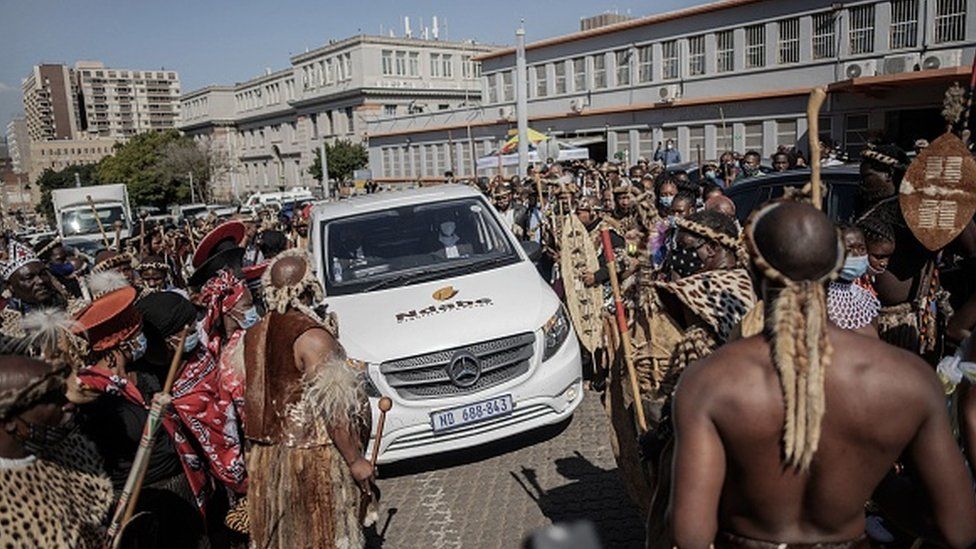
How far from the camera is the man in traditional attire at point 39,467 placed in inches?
89.4

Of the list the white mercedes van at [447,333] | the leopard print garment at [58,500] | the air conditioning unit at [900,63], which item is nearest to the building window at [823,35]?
the air conditioning unit at [900,63]

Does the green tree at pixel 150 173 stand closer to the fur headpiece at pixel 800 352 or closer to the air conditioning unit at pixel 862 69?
the air conditioning unit at pixel 862 69

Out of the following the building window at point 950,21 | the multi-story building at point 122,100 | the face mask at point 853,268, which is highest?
the multi-story building at point 122,100

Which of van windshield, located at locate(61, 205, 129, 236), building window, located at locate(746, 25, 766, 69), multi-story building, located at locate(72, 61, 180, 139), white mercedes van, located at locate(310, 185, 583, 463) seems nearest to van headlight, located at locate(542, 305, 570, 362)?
white mercedes van, located at locate(310, 185, 583, 463)

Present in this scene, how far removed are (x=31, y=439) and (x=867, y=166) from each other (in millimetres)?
5058

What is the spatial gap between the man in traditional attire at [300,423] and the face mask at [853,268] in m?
2.54

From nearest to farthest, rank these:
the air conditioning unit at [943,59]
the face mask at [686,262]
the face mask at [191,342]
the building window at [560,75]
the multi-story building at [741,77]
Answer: the face mask at [686,262], the face mask at [191,342], the air conditioning unit at [943,59], the multi-story building at [741,77], the building window at [560,75]

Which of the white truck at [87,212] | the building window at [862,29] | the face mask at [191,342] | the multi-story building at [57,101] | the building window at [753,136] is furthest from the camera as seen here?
the multi-story building at [57,101]

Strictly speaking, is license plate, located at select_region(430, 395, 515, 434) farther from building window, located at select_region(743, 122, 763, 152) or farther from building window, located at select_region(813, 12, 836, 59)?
building window, located at select_region(813, 12, 836, 59)

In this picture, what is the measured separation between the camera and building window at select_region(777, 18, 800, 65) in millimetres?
28422

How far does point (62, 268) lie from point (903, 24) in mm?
26794

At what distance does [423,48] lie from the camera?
76250 mm

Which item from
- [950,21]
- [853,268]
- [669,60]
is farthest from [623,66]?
[853,268]

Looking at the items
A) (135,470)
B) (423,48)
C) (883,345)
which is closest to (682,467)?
(883,345)
